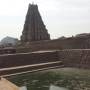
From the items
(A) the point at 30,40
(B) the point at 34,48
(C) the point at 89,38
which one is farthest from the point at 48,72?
(A) the point at 30,40

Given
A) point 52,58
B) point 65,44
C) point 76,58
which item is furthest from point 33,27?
point 76,58

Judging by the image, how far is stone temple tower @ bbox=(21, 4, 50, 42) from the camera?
2409 cm

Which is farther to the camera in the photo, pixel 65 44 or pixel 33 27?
pixel 33 27

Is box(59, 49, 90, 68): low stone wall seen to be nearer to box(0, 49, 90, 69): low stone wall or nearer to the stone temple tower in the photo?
box(0, 49, 90, 69): low stone wall

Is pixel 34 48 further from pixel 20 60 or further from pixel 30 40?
pixel 20 60

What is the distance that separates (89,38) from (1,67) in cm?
772

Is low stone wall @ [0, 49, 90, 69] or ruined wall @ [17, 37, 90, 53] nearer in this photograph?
low stone wall @ [0, 49, 90, 69]

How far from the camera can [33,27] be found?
24.2 metres

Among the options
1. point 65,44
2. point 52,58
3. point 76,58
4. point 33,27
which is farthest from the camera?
point 33,27

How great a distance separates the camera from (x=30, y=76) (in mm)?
10602

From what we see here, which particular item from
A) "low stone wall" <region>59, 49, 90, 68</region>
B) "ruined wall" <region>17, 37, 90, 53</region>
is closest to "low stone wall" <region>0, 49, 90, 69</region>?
"low stone wall" <region>59, 49, 90, 68</region>

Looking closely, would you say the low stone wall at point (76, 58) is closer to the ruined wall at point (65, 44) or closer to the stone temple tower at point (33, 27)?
the ruined wall at point (65, 44)

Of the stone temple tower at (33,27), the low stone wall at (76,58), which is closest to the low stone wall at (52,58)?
the low stone wall at (76,58)

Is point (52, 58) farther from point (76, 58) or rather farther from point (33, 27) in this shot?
point (33, 27)
